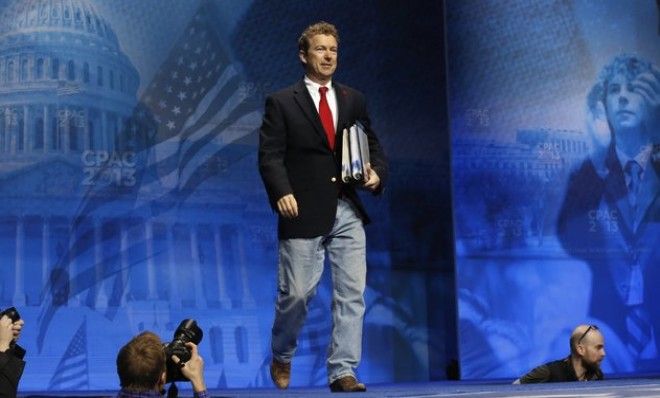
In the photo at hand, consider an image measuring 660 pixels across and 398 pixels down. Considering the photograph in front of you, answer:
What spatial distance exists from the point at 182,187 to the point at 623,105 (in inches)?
109

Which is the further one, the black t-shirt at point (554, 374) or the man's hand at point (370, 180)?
the black t-shirt at point (554, 374)

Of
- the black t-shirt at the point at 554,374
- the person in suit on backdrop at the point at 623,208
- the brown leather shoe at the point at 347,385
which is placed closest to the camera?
the brown leather shoe at the point at 347,385

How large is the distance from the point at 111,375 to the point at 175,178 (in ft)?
3.55

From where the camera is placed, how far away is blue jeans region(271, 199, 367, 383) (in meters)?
4.26

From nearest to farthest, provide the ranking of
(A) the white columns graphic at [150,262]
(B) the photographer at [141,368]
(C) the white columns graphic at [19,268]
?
1. (B) the photographer at [141,368]
2. (C) the white columns graphic at [19,268]
3. (A) the white columns graphic at [150,262]

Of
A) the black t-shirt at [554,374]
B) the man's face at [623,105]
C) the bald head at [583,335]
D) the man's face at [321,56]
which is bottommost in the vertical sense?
the black t-shirt at [554,374]

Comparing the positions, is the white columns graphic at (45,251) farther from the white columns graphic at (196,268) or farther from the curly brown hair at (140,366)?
the curly brown hair at (140,366)

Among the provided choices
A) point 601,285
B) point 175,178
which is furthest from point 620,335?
point 175,178

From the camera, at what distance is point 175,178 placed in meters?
6.66

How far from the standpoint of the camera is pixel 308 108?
436 centimetres

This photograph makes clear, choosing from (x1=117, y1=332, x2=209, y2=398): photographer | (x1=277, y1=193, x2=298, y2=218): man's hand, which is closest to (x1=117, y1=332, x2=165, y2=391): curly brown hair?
(x1=117, y1=332, x2=209, y2=398): photographer

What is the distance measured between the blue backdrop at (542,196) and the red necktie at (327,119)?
9.20ft

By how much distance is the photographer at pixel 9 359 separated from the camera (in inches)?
143

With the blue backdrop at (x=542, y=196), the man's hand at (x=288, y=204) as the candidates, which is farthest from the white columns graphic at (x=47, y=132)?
the man's hand at (x=288, y=204)
